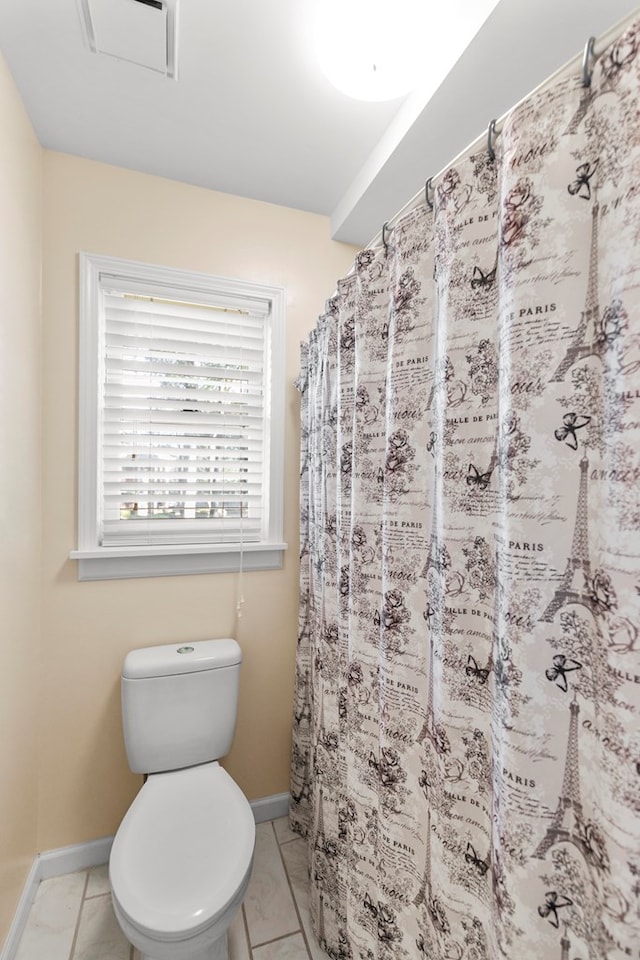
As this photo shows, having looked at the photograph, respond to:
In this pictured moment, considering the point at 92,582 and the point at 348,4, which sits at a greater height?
the point at 348,4

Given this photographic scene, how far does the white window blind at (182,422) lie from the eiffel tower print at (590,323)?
137 cm

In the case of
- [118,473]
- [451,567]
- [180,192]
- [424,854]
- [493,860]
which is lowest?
[424,854]

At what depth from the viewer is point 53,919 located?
1336 millimetres

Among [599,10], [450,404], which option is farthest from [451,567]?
[599,10]

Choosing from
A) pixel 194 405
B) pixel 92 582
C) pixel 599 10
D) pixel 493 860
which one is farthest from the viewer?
pixel 194 405

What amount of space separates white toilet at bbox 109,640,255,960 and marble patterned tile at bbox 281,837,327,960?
10.7 inches

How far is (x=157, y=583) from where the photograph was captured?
1.62 meters

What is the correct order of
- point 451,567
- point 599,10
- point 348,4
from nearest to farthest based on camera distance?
point 451,567, point 599,10, point 348,4

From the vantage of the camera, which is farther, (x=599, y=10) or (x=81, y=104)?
(x=81, y=104)

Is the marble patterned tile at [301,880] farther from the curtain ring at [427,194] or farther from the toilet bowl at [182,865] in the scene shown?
the curtain ring at [427,194]

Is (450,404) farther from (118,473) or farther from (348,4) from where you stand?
(118,473)

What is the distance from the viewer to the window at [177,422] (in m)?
1.54

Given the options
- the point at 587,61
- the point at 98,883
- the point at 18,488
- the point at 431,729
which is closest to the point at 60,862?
the point at 98,883

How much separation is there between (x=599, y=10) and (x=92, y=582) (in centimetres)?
207
